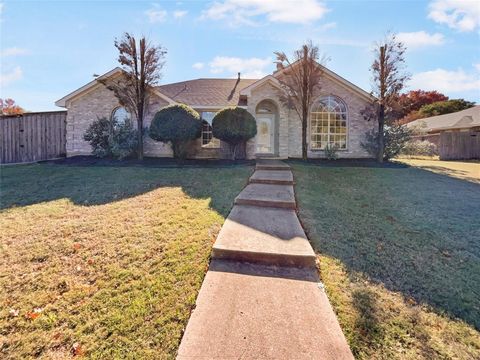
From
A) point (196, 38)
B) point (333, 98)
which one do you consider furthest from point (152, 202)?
point (333, 98)

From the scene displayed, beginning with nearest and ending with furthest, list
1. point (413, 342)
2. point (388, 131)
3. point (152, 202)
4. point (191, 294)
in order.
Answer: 1. point (413, 342)
2. point (191, 294)
3. point (152, 202)
4. point (388, 131)

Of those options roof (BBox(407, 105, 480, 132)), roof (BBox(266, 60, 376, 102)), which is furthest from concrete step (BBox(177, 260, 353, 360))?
roof (BBox(407, 105, 480, 132))

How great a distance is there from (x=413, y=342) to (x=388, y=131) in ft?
43.1

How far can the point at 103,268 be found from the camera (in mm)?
3451

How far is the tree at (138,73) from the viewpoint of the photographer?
38.1 feet

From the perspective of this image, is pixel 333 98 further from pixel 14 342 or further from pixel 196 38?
pixel 14 342

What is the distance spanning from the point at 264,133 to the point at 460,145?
15.4 m

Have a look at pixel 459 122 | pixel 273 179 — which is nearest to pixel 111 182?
pixel 273 179

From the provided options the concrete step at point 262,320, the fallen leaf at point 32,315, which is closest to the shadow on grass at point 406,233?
the concrete step at point 262,320

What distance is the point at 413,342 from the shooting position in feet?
7.60

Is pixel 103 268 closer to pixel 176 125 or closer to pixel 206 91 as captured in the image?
pixel 176 125

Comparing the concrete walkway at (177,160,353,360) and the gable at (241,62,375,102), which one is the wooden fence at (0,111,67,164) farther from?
the concrete walkway at (177,160,353,360)

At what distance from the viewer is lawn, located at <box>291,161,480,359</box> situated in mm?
2381

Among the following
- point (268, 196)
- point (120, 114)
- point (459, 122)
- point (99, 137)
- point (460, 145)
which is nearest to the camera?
point (268, 196)
